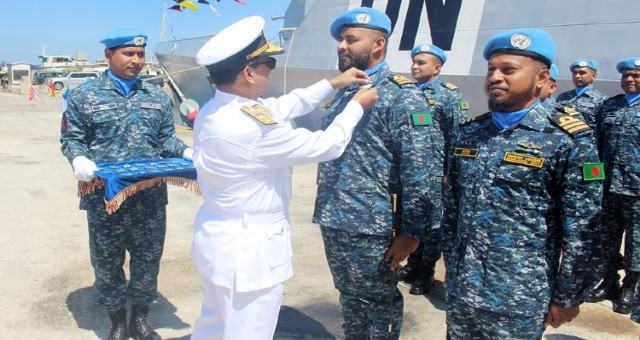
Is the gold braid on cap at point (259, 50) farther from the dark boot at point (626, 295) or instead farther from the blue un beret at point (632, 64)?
the blue un beret at point (632, 64)

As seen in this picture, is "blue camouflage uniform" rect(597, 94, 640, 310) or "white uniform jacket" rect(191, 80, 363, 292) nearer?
"white uniform jacket" rect(191, 80, 363, 292)

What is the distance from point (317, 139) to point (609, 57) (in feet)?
15.6

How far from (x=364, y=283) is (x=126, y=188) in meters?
1.39

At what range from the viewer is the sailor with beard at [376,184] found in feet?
7.88

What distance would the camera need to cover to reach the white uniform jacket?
2.04m

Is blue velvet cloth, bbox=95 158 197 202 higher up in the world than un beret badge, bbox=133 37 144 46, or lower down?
lower down

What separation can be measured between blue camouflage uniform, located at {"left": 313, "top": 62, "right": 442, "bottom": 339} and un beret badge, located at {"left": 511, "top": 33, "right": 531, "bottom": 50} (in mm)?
620

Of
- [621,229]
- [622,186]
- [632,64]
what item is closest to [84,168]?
[622,186]

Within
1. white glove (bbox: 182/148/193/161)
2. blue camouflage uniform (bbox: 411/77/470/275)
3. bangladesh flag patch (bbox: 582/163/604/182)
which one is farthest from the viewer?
blue camouflage uniform (bbox: 411/77/470/275)

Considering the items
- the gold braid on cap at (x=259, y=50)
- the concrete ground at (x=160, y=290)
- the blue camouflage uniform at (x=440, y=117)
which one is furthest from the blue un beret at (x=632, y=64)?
the gold braid on cap at (x=259, y=50)

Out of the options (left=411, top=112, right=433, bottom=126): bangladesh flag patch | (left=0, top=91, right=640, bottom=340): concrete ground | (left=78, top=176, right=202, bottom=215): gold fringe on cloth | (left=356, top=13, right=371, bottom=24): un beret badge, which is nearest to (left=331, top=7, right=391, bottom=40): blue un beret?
(left=356, top=13, right=371, bottom=24): un beret badge

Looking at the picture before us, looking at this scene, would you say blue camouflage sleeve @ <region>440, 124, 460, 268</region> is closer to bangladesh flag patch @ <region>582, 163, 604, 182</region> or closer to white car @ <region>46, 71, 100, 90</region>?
bangladesh flag patch @ <region>582, 163, 604, 182</region>

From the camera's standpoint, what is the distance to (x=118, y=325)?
3221 mm

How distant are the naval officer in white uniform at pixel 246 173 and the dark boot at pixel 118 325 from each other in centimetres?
131
